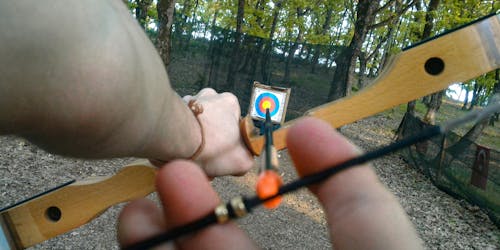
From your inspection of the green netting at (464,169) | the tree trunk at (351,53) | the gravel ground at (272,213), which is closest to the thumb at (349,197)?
the gravel ground at (272,213)

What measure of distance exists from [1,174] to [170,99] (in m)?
3.36

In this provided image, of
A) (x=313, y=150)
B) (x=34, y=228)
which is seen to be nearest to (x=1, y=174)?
(x=34, y=228)

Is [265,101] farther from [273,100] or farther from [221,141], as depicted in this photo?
[221,141]

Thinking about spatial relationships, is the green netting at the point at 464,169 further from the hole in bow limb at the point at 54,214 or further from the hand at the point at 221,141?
the hole in bow limb at the point at 54,214

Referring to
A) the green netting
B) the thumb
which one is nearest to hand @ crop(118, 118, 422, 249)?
the thumb

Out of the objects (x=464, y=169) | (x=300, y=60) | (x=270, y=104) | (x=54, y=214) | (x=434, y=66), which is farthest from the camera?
(x=300, y=60)

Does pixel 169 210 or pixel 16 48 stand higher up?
pixel 16 48

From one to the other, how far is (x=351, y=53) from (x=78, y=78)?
5851mm

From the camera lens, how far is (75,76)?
335 mm

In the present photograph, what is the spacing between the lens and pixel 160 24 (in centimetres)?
434

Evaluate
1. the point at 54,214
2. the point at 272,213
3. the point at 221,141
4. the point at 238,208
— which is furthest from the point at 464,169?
the point at 238,208

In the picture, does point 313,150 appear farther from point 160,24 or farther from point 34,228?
point 160,24

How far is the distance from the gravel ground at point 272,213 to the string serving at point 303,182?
2.47 m

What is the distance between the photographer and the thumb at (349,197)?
0.29 m
